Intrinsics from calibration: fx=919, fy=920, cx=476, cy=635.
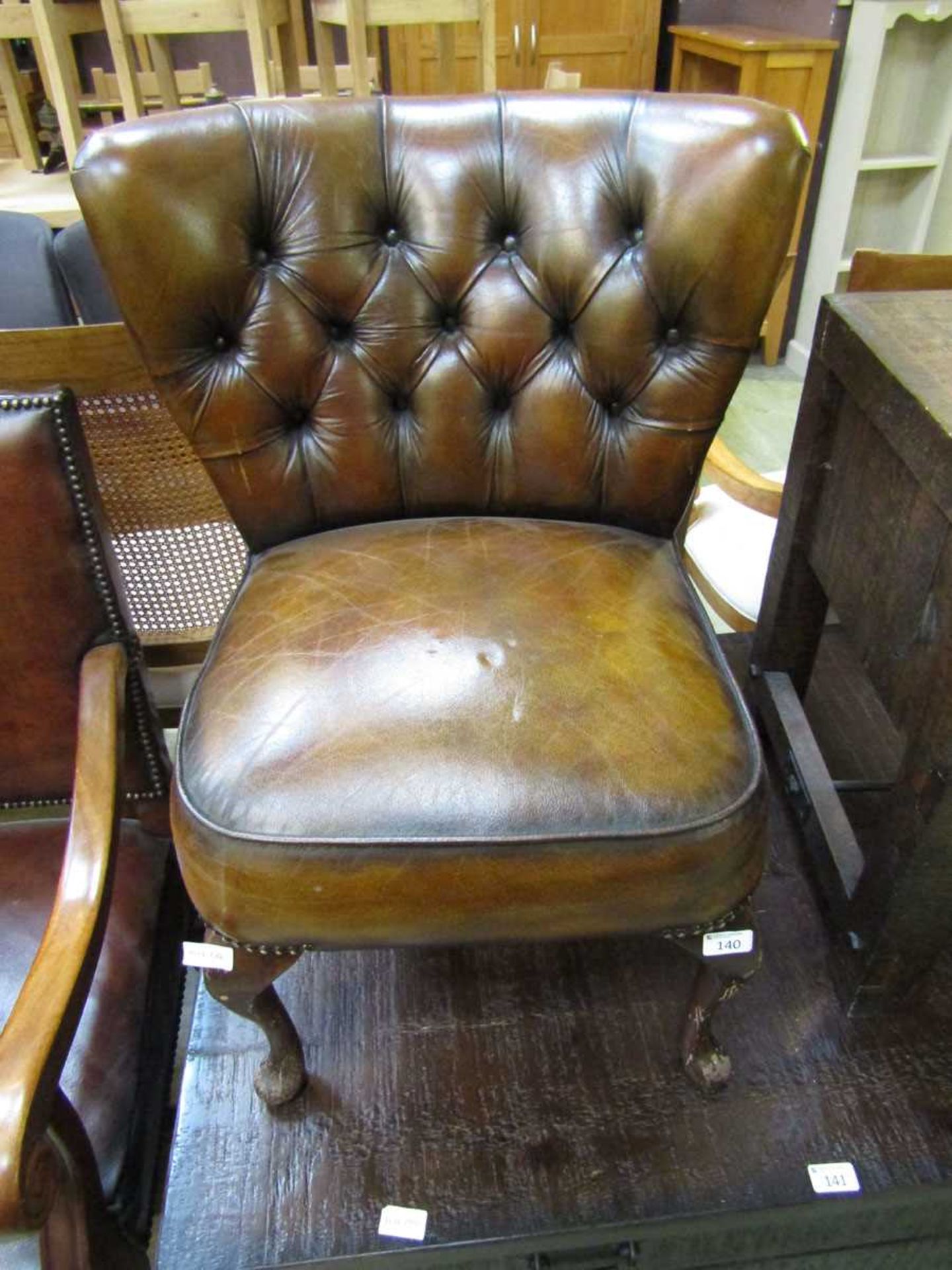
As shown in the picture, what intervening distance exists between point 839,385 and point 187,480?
782 millimetres

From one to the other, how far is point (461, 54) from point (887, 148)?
1451 mm

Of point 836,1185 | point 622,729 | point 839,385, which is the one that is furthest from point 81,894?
point 839,385

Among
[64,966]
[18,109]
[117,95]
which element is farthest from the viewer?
[117,95]

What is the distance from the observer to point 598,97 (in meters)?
0.94

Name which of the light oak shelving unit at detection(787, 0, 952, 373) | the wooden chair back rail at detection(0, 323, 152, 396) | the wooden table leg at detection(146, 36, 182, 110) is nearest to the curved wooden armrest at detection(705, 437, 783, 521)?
the wooden chair back rail at detection(0, 323, 152, 396)

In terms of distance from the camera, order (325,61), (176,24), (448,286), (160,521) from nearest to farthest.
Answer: (448,286), (160,521), (176,24), (325,61)

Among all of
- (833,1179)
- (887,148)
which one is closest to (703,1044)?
(833,1179)

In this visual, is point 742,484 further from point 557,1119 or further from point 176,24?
point 176,24

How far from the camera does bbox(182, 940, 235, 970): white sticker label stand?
0.75 meters

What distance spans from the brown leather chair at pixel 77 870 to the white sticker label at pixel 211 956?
73mm

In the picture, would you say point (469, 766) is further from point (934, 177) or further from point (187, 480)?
point (934, 177)

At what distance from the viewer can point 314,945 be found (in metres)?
0.73

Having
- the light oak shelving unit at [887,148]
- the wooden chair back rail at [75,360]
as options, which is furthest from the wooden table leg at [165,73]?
the light oak shelving unit at [887,148]

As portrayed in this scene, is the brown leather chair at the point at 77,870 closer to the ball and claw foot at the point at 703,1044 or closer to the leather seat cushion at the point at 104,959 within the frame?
the leather seat cushion at the point at 104,959
